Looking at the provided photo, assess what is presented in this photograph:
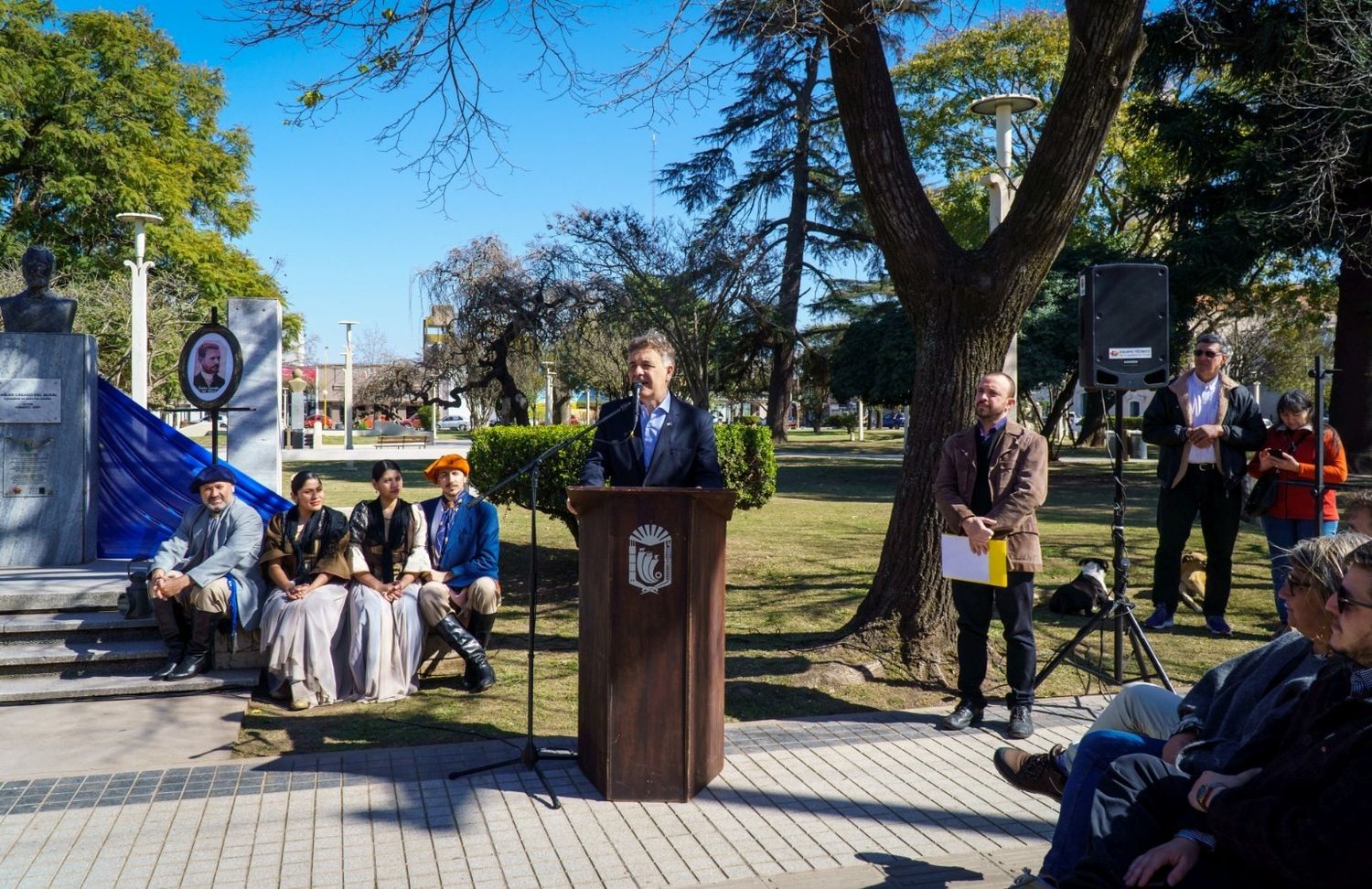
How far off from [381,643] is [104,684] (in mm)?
1717

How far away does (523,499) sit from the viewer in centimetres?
1033

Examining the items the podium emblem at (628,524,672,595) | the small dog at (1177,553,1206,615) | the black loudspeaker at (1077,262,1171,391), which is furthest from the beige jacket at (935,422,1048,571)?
the small dog at (1177,553,1206,615)

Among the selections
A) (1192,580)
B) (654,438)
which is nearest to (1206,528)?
(1192,580)

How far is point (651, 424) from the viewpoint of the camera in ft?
17.8

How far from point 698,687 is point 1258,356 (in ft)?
165

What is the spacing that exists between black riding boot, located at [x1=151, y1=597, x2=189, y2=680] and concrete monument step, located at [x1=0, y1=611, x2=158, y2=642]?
41 cm

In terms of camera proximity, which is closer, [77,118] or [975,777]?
[975,777]

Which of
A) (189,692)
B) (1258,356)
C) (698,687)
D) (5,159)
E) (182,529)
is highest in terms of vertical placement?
(5,159)

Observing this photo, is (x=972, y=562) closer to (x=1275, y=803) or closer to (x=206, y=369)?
(x=1275, y=803)

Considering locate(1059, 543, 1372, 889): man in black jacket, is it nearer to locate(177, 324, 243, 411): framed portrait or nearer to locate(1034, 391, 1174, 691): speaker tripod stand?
locate(1034, 391, 1174, 691): speaker tripod stand

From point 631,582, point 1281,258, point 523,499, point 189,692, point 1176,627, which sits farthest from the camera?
point 1281,258

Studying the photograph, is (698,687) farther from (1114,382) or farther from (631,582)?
(1114,382)

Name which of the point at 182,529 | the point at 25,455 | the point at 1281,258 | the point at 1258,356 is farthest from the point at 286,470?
the point at 1258,356

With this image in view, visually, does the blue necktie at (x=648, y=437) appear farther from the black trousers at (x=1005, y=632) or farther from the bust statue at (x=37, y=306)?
the bust statue at (x=37, y=306)
